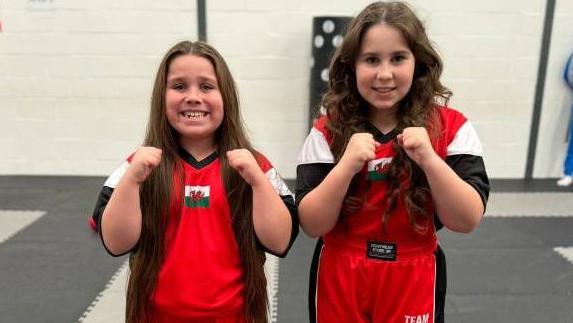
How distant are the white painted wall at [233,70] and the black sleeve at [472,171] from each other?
11.4 ft

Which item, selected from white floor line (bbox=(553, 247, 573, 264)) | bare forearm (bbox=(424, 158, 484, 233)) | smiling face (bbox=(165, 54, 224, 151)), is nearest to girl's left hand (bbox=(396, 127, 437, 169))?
bare forearm (bbox=(424, 158, 484, 233))

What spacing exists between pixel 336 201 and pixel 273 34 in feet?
11.8

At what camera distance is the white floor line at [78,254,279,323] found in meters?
2.35

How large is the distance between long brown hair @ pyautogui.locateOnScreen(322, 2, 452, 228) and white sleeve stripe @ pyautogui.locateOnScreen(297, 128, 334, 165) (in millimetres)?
23

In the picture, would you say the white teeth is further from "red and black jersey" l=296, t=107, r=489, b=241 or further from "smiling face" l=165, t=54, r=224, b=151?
"red and black jersey" l=296, t=107, r=489, b=241

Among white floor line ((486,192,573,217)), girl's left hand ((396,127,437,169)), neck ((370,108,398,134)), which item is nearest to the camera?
girl's left hand ((396,127,437,169))

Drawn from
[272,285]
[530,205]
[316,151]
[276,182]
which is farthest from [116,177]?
[530,205]

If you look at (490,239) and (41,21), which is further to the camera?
(41,21)

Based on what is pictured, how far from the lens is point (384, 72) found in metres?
1.24

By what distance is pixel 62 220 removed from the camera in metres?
3.65

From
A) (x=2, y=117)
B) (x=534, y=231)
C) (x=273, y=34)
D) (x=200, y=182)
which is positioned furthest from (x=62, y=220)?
(x=534, y=231)

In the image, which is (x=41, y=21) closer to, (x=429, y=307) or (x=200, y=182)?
(x=200, y=182)

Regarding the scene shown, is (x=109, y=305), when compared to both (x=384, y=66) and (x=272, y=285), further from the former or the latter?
(x=384, y=66)

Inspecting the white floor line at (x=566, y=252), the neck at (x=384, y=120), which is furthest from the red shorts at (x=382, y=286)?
the white floor line at (x=566, y=252)
